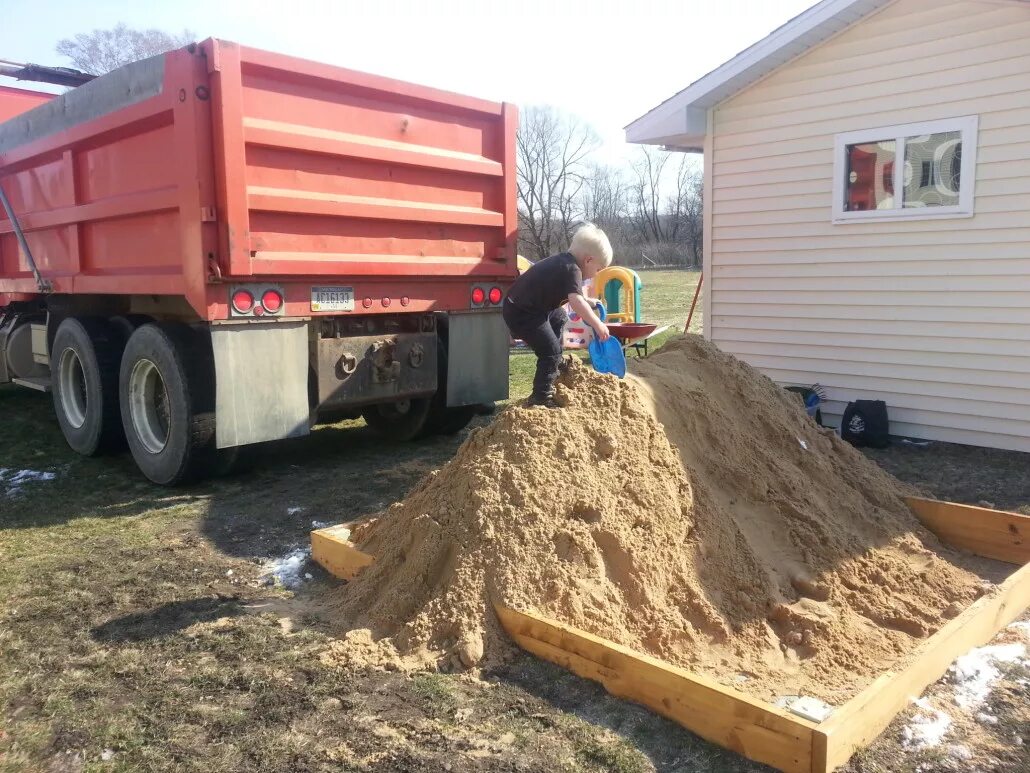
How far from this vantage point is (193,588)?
445cm

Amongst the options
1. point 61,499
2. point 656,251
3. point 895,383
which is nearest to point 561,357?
point 61,499

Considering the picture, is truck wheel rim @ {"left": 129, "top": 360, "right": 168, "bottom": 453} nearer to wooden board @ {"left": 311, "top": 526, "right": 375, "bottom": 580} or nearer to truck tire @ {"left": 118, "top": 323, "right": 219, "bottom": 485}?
truck tire @ {"left": 118, "top": 323, "right": 219, "bottom": 485}

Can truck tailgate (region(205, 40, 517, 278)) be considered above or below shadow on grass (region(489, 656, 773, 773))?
above

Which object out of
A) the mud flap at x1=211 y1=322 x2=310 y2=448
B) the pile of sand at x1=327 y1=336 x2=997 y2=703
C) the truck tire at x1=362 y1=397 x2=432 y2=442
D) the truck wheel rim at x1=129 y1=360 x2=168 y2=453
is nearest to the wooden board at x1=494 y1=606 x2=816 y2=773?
the pile of sand at x1=327 y1=336 x2=997 y2=703

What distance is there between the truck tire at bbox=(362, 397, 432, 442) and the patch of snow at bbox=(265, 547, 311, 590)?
2.63 metres

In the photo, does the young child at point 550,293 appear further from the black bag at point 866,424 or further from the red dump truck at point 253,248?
the black bag at point 866,424

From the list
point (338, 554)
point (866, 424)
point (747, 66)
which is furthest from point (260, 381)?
point (747, 66)

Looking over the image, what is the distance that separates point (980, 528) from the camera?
487 cm

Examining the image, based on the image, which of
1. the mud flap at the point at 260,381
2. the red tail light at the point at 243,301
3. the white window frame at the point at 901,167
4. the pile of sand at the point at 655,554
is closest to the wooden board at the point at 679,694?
the pile of sand at the point at 655,554

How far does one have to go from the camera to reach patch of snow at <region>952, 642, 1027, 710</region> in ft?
10.5

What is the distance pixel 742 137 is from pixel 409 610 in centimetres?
715

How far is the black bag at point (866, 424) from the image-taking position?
7793 mm

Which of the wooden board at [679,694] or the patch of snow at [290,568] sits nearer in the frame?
the wooden board at [679,694]

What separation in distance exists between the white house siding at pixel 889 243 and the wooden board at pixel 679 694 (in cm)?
585
